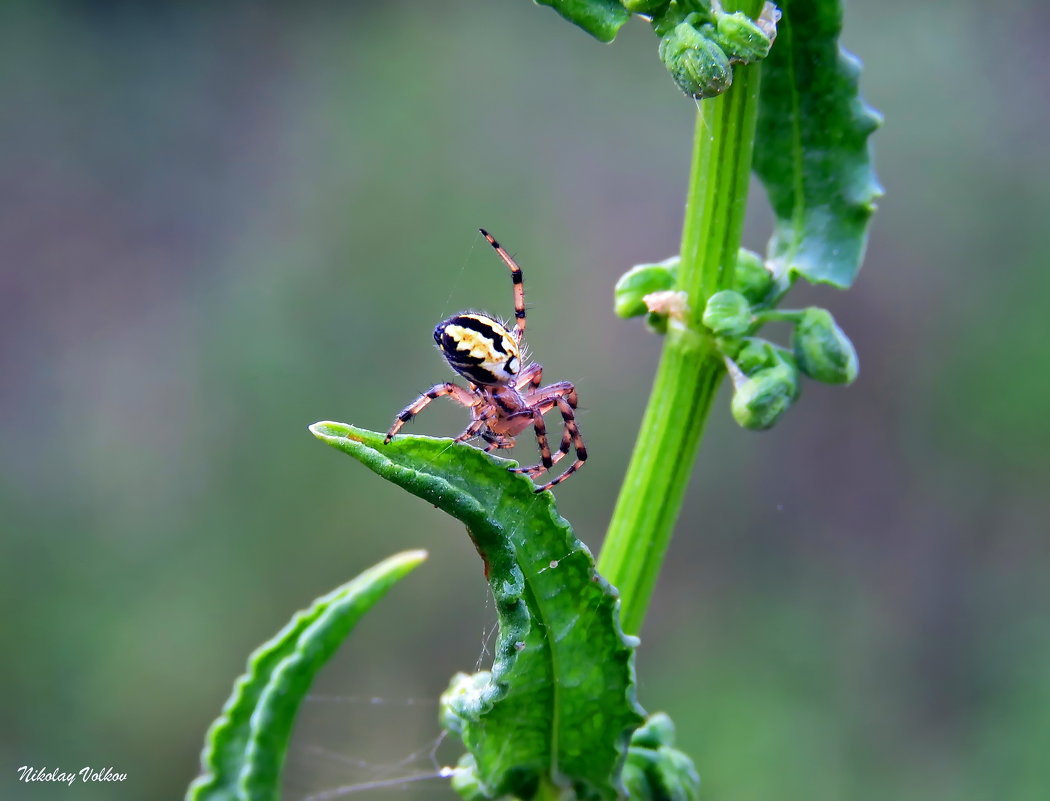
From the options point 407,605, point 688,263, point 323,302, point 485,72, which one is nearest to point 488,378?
point 688,263

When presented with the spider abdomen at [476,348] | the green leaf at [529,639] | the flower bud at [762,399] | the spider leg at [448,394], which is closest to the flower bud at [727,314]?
the flower bud at [762,399]

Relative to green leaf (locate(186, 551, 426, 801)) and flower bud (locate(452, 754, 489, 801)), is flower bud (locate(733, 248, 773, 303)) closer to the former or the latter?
green leaf (locate(186, 551, 426, 801))

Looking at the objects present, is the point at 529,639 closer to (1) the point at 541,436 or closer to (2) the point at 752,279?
(2) the point at 752,279

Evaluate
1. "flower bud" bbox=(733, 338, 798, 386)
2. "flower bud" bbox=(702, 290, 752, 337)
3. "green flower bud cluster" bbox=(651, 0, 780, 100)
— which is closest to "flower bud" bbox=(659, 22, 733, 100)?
"green flower bud cluster" bbox=(651, 0, 780, 100)

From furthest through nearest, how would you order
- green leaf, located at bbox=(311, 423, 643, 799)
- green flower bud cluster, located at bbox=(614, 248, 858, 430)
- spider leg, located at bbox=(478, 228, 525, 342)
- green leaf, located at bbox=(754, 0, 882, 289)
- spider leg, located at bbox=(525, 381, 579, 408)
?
spider leg, located at bbox=(478, 228, 525, 342), spider leg, located at bbox=(525, 381, 579, 408), green leaf, located at bbox=(754, 0, 882, 289), green flower bud cluster, located at bbox=(614, 248, 858, 430), green leaf, located at bbox=(311, 423, 643, 799)

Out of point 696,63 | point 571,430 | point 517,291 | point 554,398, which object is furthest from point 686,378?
point 517,291

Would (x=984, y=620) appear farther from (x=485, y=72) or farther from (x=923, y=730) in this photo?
(x=485, y=72)
